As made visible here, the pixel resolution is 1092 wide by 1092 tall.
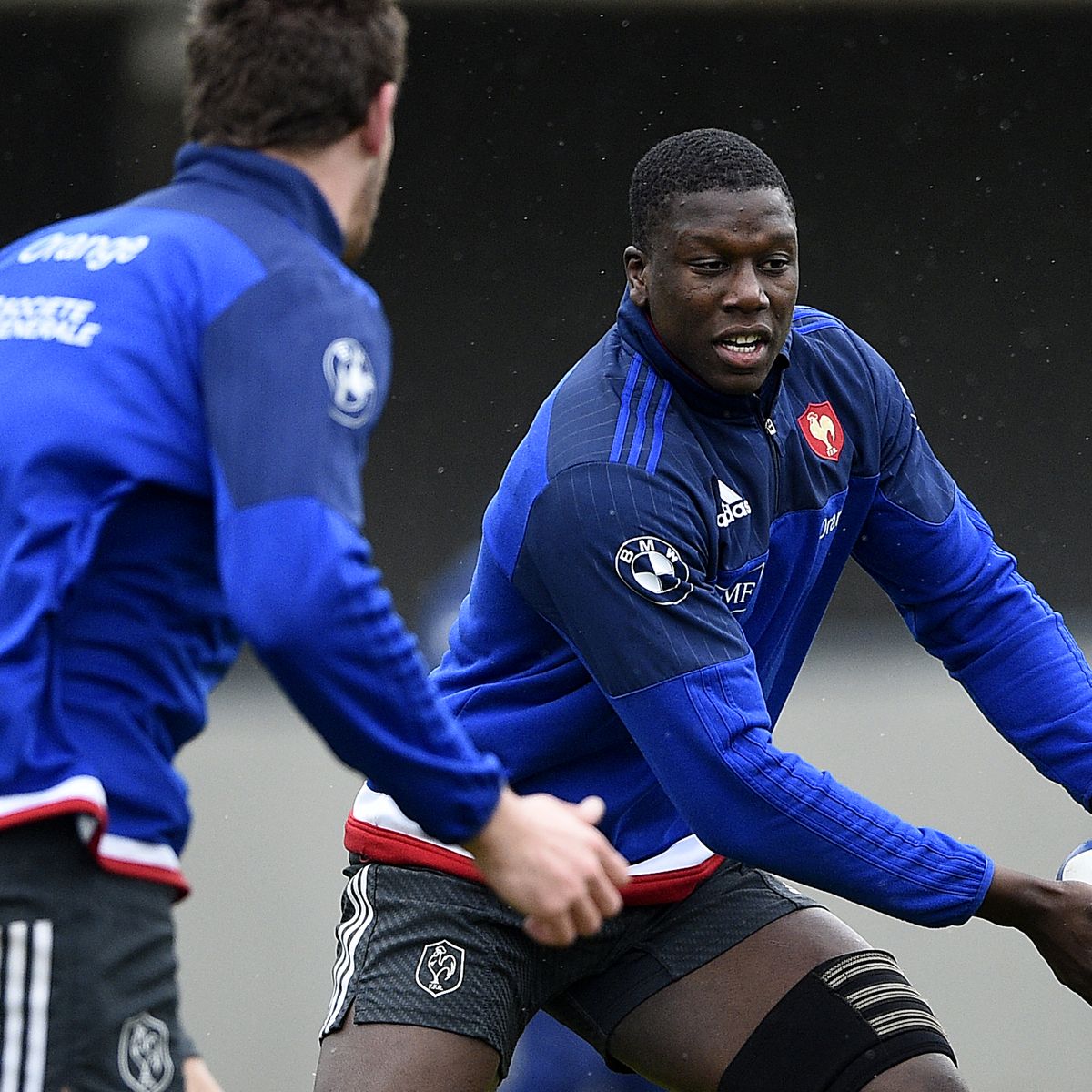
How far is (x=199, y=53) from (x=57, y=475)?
0.51 metres

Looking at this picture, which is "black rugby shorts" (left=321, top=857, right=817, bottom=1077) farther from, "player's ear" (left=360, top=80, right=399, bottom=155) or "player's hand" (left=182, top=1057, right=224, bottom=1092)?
"player's ear" (left=360, top=80, right=399, bottom=155)

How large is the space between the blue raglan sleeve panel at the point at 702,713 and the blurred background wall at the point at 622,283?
8.51 ft

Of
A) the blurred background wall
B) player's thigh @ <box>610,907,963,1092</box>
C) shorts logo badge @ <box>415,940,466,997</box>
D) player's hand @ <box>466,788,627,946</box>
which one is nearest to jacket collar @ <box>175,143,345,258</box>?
player's hand @ <box>466,788,627,946</box>

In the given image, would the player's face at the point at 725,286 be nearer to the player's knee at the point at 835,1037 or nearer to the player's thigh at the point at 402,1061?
the player's knee at the point at 835,1037

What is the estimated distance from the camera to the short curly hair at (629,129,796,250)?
9.89 feet

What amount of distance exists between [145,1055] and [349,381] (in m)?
0.67

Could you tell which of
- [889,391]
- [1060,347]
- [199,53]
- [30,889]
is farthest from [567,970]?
A: [1060,347]

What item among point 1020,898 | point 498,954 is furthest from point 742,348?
point 498,954

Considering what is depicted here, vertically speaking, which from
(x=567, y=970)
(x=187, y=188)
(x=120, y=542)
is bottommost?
(x=567, y=970)

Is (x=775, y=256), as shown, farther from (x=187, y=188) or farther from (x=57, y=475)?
(x=57, y=475)

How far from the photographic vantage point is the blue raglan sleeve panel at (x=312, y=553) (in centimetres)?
175

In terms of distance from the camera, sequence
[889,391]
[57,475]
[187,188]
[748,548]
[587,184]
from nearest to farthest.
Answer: [57,475]
[187,188]
[748,548]
[889,391]
[587,184]

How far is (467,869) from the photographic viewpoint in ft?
10.3

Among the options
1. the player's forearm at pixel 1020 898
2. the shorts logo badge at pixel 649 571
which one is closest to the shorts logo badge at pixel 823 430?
the shorts logo badge at pixel 649 571
